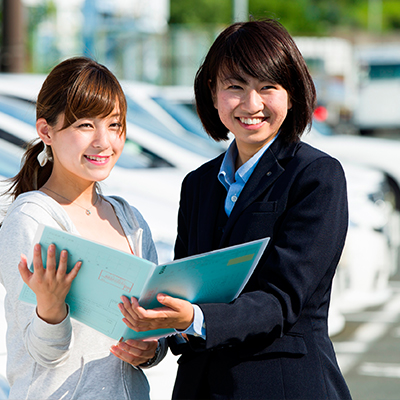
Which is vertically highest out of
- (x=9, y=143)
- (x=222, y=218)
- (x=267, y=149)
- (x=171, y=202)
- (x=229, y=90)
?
(x=229, y=90)

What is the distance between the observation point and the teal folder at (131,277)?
1.54 meters

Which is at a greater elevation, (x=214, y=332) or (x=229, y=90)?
(x=229, y=90)

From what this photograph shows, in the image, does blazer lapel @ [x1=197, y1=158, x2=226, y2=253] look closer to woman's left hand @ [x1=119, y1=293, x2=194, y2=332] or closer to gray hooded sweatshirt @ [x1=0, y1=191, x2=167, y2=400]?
woman's left hand @ [x1=119, y1=293, x2=194, y2=332]

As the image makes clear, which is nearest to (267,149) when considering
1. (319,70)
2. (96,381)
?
(96,381)

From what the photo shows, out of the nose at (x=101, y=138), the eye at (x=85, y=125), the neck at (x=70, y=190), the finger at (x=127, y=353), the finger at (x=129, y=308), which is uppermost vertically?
the eye at (x=85, y=125)

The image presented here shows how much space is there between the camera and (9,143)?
15.5 feet

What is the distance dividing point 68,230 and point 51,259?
257 millimetres

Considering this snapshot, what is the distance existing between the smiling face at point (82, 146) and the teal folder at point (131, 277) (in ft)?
1.26

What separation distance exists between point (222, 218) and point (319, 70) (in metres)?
28.3

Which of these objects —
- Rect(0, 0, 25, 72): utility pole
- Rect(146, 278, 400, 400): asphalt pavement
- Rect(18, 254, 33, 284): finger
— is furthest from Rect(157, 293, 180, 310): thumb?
Rect(0, 0, 25, 72): utility pole

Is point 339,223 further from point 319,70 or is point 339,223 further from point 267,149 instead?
point 319,70

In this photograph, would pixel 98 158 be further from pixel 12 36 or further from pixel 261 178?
pixel 12 36

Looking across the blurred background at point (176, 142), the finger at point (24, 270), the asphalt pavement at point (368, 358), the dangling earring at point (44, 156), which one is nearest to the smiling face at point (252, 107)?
the blurred background at point (176, 142)

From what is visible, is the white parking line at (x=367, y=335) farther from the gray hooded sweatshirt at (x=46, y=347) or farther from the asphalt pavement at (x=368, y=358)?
the gray hooded sweatshirt at (x=46, y=347)
